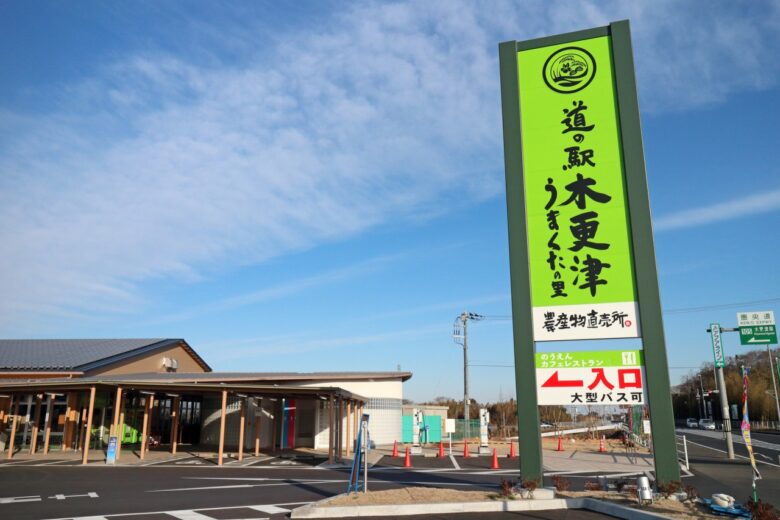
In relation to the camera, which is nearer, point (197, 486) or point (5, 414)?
point (197, 486)

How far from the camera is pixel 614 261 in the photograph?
1228 centimetres

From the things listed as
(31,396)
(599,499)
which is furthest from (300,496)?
(31,396)

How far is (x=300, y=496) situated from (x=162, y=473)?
6949mm

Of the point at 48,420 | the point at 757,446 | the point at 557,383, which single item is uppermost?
the point at 557,383

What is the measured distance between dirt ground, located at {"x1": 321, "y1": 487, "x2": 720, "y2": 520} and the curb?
0.30 metres

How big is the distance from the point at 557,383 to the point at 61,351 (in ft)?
101

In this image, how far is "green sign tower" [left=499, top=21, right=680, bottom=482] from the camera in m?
11.9

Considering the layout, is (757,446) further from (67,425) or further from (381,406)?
(67,425)

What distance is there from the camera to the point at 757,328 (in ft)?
85.2

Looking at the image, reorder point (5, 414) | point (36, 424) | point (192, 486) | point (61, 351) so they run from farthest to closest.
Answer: point (61, 351)
point (5, 414)
point (36, 424)
point (192, 486)

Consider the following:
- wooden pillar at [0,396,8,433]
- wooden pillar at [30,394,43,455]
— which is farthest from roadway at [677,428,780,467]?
wooden pillar at [0,396,8,433]

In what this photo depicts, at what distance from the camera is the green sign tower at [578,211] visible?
39.0ft

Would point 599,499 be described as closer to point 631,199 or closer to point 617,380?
point 617,380

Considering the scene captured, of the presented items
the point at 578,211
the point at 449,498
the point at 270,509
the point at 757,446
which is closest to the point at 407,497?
the point at 449,498
